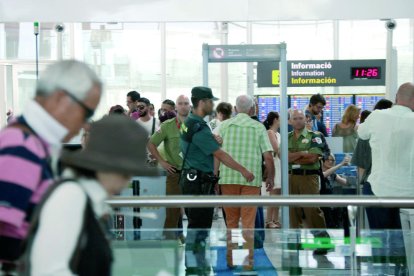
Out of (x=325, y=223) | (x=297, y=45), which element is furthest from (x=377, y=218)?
(x=297, y=45)

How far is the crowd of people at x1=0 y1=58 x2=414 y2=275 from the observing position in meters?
2.46

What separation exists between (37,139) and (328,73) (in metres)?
15.2

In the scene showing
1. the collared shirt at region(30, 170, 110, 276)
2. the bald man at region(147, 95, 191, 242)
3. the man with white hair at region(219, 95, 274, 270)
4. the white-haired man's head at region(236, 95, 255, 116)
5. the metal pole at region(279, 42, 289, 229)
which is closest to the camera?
the collared shirt at region(30, 170, 110, 276)

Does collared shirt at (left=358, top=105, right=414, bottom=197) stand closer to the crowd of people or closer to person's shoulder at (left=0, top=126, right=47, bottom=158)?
the crowd of people

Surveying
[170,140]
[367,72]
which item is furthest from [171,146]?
[367,72]

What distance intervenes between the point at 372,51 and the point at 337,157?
466 inches

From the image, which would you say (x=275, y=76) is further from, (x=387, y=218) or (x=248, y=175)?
(x=387, y=218)

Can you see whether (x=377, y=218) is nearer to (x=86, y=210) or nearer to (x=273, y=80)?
(x=86, y=210)

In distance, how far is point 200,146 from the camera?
7.98 metres

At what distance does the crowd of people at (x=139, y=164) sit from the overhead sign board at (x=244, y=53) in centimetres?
63

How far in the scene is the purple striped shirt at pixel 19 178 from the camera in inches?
106

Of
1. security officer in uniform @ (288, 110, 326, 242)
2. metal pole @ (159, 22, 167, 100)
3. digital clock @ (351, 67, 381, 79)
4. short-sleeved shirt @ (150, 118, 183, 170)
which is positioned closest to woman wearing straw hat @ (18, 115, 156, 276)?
short-sleeved shirt @ (150, 118, 183, 170)

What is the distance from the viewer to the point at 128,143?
2.53m

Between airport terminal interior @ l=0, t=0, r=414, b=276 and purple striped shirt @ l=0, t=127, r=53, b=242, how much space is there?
108 millimetres
